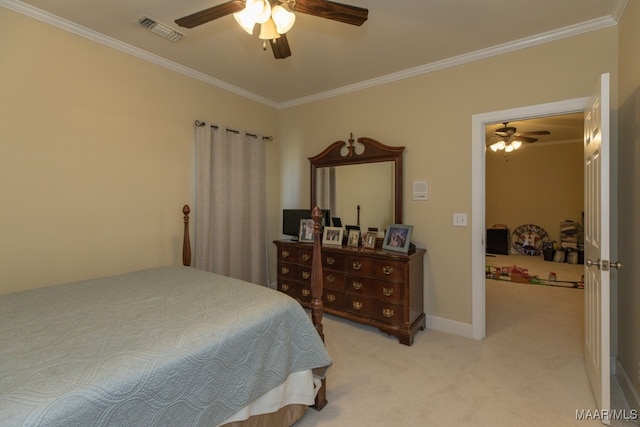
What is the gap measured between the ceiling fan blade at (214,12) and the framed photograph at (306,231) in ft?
7.37

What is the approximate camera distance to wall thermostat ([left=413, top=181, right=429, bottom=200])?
121 inches

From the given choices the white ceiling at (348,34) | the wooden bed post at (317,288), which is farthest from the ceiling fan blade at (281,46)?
the wooden bed post at (317,288)

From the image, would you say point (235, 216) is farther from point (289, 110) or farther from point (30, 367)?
point (30, 367)

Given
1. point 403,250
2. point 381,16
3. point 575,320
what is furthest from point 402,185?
point 575,320

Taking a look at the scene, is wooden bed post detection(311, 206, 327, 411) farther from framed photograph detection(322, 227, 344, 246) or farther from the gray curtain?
the gray curtain

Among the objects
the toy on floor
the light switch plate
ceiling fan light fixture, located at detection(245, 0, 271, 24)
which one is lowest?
the toy on floor

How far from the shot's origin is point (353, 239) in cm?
328

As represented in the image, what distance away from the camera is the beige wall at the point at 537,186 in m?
6.50

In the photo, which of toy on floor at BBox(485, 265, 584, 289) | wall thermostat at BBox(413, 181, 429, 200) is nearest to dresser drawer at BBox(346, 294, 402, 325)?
wall thermostat at BBox(413, 181, 429, 200)

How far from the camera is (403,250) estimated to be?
9.41 feet

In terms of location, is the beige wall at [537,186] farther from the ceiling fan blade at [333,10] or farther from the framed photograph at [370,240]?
the ceiling fan blade at [333,10]

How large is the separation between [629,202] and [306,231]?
272cm

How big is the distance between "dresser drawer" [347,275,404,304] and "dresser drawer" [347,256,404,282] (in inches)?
2.1

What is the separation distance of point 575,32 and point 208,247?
3771mm
